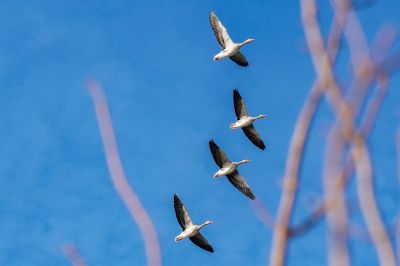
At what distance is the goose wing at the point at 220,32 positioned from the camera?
32375mm

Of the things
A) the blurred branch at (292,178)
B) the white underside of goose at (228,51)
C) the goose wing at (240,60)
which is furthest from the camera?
the goose wing at (240,60)

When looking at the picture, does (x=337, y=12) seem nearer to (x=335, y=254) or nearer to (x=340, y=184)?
(x=340, y=184)

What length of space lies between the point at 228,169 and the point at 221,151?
931mm

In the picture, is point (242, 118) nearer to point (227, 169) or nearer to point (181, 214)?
point (227, 169)

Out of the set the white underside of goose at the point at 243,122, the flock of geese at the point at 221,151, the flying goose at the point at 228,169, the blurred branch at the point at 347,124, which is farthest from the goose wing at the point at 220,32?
the blurred branch at the point at 347,124

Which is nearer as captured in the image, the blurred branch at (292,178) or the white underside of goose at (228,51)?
the blurred branch at (292,178)

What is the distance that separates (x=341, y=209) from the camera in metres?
3.94

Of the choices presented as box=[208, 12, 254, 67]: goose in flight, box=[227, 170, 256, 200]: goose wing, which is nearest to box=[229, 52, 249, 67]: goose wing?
box=[208, 12, 254, 67]: goose in flight

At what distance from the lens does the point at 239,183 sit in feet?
111

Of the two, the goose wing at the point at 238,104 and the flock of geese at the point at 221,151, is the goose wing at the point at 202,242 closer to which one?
the flock of geese at the point at 221,151

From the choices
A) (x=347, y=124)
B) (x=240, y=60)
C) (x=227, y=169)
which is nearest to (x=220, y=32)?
(x=240, y=60)

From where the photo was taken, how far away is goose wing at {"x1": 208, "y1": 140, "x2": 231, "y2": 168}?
105 ft

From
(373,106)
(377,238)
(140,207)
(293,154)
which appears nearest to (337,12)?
(373,106)

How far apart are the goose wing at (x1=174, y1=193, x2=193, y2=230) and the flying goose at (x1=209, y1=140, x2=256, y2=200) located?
173 cm
